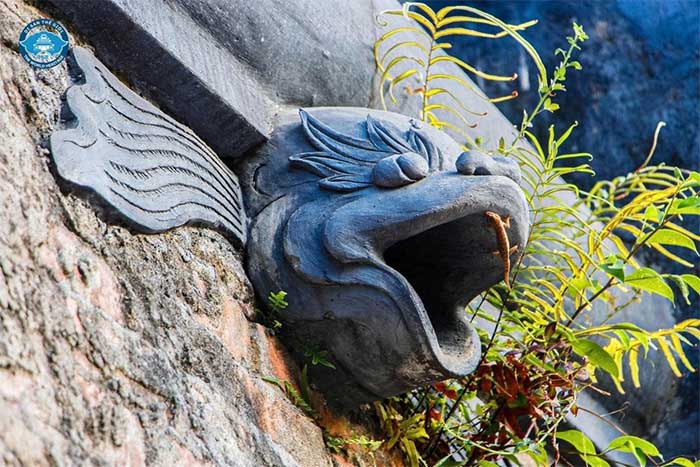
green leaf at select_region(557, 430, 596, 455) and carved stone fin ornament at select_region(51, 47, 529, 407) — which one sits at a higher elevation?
carved stone fin ornament at select_region(51, 47, 529, 407)

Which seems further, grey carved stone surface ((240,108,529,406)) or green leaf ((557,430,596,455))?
green leaf ((557,430,596,455))

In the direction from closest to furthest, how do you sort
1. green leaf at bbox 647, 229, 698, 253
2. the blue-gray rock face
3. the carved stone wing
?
the carved stone wing < green leaf at bbox 647, 229, 698, 253 < the blue-gray rock face

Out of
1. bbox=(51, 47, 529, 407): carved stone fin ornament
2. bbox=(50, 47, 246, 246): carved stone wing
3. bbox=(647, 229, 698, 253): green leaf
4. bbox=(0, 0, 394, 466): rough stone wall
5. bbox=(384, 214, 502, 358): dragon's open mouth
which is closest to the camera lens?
bbox=(0, 0, 394, 466): rough stone wall

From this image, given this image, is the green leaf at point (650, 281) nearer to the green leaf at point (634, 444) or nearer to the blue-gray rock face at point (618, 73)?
the green leaf at point (634, 444)

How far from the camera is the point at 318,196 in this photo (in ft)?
4.38

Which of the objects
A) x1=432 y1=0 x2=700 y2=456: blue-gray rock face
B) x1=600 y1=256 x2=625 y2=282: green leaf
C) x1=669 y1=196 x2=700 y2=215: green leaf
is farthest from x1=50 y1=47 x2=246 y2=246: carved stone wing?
x1=432 y1=0 x2=700 y2=456: blue-gray rock face

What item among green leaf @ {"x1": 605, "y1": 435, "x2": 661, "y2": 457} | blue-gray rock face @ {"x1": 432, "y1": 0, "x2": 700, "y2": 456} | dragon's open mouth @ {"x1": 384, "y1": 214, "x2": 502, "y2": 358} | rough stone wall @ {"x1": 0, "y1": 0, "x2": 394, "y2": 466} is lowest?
blue-gray rock face @ {"x1": 432, "y1": 0, "x2": 700, "y2": 456}

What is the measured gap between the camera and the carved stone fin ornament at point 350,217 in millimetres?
1220

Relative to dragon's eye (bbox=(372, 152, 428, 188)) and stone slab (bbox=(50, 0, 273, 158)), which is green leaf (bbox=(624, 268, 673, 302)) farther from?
stone slab (bbox=(50, 0, 273, 158))

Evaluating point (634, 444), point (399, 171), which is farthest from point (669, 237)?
point (399, 171)

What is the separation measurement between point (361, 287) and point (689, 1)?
217 cm

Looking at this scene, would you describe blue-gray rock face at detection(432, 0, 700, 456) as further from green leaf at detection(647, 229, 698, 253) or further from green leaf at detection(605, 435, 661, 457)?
green leaf at detection(605, 435, 661, 457)

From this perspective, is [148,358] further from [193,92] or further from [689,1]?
[689,1]

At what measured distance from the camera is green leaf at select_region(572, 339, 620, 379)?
56.2 inches
